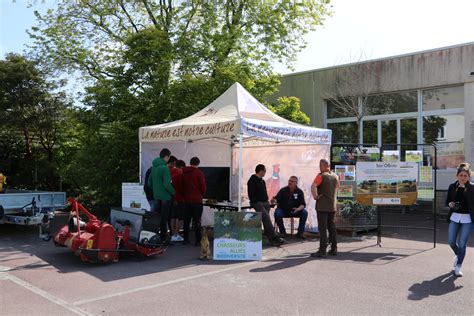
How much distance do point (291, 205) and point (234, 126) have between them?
8.44 feet

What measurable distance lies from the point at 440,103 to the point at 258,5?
7.29 m

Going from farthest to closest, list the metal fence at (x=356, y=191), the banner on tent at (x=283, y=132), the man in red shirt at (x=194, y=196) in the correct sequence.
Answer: the metal fence at (x=356, y=191) → the man in red shirt at (x=194, y=196) → the banner on tent at (x=283, y=132)

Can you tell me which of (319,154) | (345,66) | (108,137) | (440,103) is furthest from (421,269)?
(345,66)

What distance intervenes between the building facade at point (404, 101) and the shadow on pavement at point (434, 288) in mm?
9222

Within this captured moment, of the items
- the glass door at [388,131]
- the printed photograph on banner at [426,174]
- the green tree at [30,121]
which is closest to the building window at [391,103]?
the glass door at [388,131]

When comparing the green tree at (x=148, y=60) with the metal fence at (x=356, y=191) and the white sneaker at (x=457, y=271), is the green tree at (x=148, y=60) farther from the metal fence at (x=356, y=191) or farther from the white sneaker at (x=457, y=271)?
the white sneaker at (x=457, y=271)

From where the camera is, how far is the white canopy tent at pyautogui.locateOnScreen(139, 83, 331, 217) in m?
8.79

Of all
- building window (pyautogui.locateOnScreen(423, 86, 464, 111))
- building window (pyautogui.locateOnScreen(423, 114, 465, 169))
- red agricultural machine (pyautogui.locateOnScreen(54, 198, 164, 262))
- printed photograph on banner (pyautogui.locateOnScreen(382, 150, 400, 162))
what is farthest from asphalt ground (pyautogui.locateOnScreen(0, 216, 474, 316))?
building window (pyautogui.locateOnScreen(423, 86, 464, 111))

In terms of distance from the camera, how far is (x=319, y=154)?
10.9m

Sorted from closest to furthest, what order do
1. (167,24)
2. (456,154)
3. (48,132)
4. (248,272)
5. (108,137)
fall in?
(248,272) → (108,137) → (456,154) → (167,24) → (48,132)

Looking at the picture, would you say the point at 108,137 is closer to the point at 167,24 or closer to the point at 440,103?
the point at 167,24

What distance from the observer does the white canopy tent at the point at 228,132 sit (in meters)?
8.79

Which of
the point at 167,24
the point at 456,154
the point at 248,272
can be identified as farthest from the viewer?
the point at 167,24

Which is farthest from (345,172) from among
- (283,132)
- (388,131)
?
(388,131)
